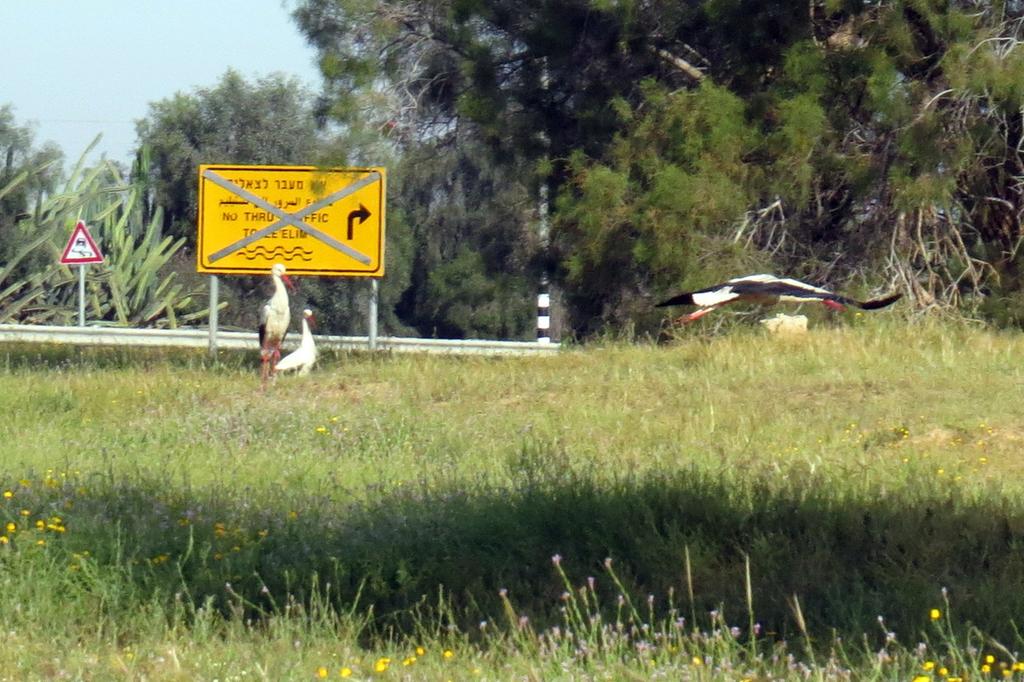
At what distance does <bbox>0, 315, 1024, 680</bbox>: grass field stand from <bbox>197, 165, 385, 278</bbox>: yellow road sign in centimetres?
438

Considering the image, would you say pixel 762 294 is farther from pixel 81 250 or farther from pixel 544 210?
pixel 81 250

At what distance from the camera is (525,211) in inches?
687

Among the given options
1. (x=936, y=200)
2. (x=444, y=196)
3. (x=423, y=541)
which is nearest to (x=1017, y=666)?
(x=423, y=541)

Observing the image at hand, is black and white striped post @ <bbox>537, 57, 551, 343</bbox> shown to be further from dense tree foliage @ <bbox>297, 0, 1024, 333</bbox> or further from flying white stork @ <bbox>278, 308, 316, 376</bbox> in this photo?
flying white stork @ <bbox>278, 308, 316, 376</bbox>

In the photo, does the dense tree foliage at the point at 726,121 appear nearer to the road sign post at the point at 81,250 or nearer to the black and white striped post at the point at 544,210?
the black and white striped post at the point at 544,210

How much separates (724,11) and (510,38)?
2.78 meters

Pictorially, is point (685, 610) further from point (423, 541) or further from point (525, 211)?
point (525, 211)

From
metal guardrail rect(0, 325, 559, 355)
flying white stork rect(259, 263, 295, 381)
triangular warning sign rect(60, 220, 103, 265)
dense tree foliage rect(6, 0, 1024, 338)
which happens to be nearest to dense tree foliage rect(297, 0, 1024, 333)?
dense tree foliage rect(6, 0, 1024, 338)

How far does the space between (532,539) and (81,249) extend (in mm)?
19343

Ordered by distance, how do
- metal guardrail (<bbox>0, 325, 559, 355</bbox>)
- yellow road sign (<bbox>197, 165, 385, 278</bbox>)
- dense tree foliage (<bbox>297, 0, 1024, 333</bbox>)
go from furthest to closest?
metal guardrail (<bbox>0, 325, 559, 355</bbox>) < yellow road sign (<bbox>197, 165, 385, 278</bbox>) < dense tree foliage (<bbox>297, 0, 1024, 333</bbox>)

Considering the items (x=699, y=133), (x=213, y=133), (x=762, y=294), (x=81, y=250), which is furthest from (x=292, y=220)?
(x=213, y=133)

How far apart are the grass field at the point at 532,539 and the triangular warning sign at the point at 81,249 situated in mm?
13974

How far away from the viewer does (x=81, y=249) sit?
77.6ft

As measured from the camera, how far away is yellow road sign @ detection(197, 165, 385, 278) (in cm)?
1431
